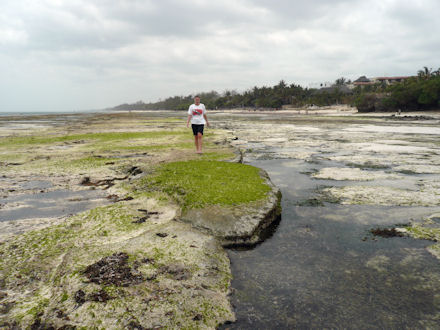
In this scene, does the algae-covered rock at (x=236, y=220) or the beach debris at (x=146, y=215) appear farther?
the beach debris at (x=146, y=215)

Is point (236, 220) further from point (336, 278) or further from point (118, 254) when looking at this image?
point (118, 254)

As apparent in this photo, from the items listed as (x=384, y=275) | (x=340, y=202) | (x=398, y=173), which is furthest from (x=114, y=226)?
(x=398, y=173)

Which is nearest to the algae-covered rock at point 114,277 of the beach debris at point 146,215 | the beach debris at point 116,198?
the beach debris at point 146,215

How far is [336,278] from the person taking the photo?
360 centimetres

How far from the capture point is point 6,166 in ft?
33.1

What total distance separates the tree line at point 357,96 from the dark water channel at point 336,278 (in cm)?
6117

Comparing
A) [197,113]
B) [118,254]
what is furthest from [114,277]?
[197,113]

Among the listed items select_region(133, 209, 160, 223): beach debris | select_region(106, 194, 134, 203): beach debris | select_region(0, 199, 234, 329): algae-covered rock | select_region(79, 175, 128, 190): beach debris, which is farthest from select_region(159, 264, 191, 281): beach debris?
select_region(79, 175, 128, 190): beach debris

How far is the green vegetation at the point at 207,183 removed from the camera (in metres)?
5.75

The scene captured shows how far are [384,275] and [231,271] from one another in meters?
2.12

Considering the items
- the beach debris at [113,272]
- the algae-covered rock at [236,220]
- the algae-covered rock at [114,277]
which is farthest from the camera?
the algae-covered rock at [236,220]

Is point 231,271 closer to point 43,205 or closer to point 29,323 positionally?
point 29,323

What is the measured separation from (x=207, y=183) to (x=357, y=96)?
90.0m

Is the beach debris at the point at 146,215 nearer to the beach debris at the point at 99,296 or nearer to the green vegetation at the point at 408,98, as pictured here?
the beach debris at the point at 99,296
